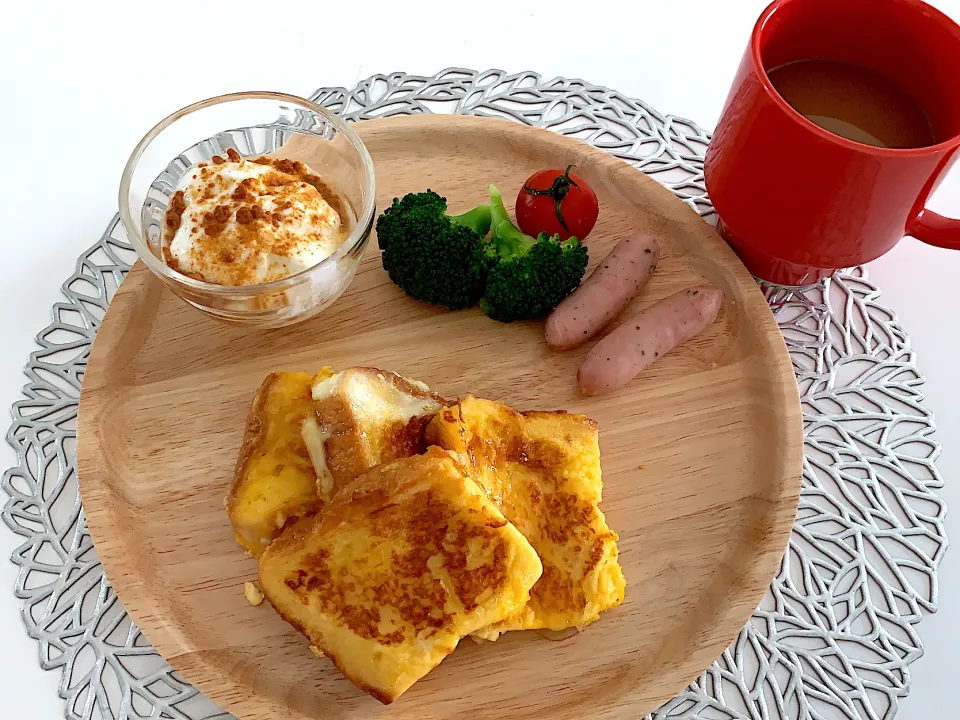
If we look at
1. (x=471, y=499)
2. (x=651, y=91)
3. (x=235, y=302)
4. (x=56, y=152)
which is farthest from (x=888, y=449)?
(x=56, y=152)

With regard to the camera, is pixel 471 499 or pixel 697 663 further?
pixel 697 663

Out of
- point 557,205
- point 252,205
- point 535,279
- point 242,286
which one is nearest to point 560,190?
point 557,205

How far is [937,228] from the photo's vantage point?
2.92 m

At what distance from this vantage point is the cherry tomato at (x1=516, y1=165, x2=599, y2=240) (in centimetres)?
313

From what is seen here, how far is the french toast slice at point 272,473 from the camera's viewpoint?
2.53 m

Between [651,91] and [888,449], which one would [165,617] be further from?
[651,91]

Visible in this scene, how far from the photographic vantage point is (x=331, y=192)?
318cm

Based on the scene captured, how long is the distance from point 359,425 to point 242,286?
2.10 feet

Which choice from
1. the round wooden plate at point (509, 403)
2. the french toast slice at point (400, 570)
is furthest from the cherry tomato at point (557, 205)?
the french toast slice at point (400, 570)

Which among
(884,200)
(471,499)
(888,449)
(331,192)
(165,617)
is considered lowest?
(165,617)

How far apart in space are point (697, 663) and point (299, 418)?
147 cm

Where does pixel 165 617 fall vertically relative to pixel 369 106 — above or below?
below

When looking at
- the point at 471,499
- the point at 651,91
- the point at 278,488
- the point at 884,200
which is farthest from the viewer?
the point at 651,91

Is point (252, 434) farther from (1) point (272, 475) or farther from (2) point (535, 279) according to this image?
(2) point (535, 279)
